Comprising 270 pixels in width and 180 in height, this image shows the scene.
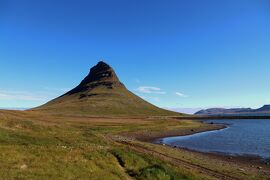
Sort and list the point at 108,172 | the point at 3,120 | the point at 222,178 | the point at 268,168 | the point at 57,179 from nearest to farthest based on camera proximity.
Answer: the point at 57,179
the point at 108,172
the point at 222,178
the point at 268,168
the point at 3,120

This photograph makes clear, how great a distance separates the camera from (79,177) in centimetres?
2091

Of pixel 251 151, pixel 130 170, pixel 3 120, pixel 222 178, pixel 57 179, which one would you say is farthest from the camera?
pixel 251 151

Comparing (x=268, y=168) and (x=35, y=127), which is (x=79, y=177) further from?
(x=35, y=127)

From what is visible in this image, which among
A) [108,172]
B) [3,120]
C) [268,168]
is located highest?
[3,120]

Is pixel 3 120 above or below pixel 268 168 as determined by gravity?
above

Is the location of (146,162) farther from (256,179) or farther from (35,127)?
(35,127)

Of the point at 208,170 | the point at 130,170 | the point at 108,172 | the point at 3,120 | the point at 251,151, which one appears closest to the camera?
the point at 108,172

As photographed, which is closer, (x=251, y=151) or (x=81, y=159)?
(x=81, y=159)

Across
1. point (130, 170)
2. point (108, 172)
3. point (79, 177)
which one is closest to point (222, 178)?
point (130, 170)

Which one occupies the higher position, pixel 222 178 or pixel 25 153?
pixel 25 153

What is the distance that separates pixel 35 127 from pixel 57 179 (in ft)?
133

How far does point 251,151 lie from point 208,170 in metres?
32.7

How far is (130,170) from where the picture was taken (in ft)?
84.7

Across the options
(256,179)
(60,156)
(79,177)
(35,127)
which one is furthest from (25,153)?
(35,127)
